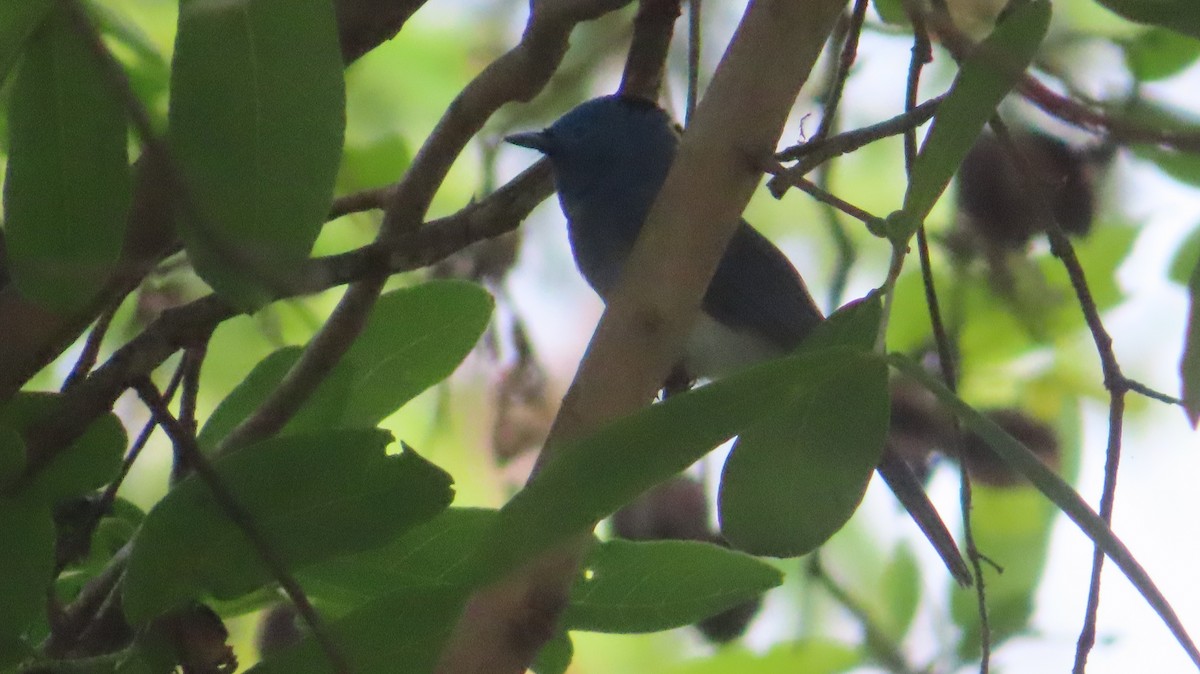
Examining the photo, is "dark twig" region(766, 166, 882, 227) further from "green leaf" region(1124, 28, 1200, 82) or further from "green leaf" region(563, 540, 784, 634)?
"green leaf" region(1124, 28, 1200, 82)

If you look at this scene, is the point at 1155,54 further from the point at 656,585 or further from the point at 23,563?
the point at 23,563

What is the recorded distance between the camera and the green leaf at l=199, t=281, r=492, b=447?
77 cm

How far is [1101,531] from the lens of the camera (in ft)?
1.54

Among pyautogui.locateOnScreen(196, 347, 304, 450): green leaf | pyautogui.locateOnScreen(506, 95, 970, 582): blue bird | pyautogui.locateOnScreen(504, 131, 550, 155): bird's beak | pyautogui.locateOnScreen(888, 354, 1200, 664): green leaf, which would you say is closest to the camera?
pyautogui.locateOnScreen(888, 354, 1200, 664): green leaf

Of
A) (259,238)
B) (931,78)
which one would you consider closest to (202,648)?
(259,238)

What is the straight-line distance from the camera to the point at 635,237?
4.48 feet

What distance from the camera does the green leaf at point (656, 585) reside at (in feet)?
2.22

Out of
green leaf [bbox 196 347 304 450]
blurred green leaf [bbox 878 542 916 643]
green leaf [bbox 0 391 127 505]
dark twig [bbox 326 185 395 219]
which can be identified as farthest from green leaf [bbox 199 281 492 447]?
blurred green leaf [bbox 878 542 916 643]

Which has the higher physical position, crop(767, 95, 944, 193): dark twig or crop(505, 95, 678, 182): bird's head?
crop(505, 95, 678, 182): bird's head

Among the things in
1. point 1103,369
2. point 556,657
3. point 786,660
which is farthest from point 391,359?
point 786,660

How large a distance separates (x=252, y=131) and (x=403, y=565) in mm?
235

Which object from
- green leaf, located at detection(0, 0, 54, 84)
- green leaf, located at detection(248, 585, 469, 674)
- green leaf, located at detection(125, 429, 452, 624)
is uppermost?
green leaf, located at detection(0, 0, 54, 84)

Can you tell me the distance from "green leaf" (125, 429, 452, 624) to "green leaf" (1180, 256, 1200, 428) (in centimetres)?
33

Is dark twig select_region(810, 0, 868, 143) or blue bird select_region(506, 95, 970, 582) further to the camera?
blue bird select_region(506, 95, 970, 582)
